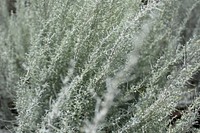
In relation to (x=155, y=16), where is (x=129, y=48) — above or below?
below

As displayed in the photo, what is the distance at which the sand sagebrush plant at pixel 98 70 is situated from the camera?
1278 millimetres

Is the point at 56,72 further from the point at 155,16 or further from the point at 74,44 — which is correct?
the point at 155,16

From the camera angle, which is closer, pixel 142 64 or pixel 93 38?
pixel 93 38

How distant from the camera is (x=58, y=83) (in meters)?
1.59

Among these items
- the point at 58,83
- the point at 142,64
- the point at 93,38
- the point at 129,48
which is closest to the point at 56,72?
the point at 58,83

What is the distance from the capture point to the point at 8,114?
177cm

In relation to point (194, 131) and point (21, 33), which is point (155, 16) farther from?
point (21, 33)

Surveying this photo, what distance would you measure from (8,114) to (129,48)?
2.26 feet

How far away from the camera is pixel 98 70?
1384 millimetres

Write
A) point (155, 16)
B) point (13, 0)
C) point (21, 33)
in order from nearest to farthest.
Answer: point (155, 16) → point (21, 33) → point (13, 0)

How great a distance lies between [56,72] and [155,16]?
54 centimetres

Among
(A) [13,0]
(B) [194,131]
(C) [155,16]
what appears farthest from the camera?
(A) [13,0]

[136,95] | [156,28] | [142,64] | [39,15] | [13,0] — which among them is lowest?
[136,95]

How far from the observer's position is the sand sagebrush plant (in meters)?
1.28
